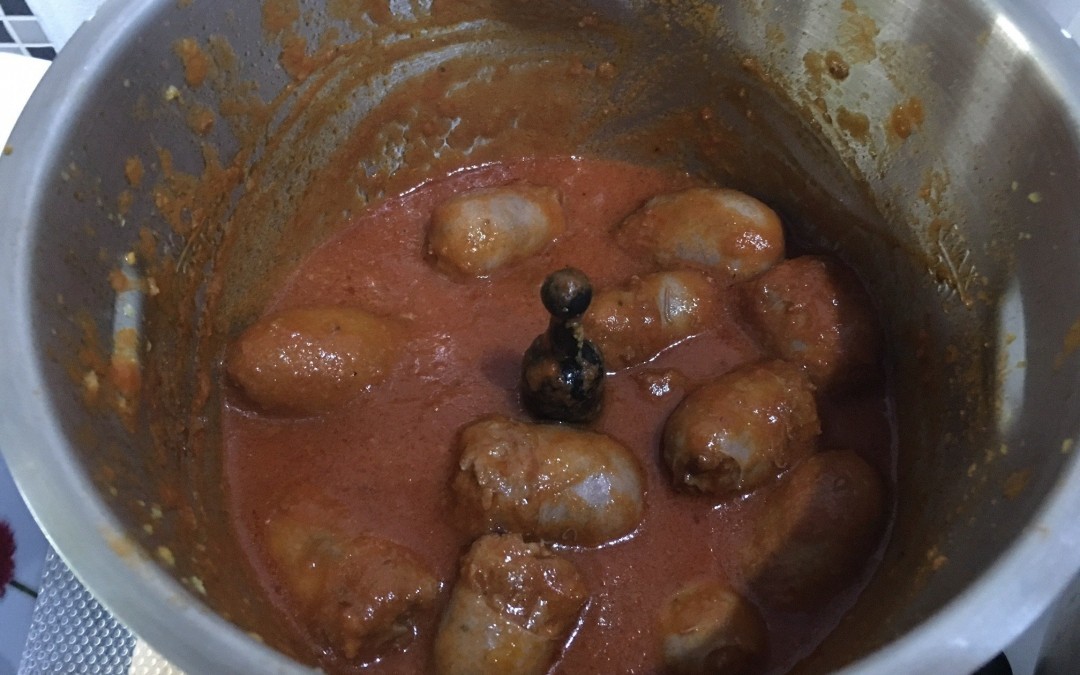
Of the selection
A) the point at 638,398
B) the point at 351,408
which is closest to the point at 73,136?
the point at 351,408

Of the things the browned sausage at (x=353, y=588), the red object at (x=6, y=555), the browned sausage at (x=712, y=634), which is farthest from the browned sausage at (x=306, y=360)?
the browned sausage at (x=712, y=634)

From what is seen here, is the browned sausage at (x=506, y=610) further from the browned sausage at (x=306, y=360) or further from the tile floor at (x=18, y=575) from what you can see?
the tile floor at (x=18, y=575)

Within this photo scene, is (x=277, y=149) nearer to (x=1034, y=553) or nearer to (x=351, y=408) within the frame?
(x=351, y=408)

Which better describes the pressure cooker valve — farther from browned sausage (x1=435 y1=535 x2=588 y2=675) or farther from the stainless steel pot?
the stainless steel pot

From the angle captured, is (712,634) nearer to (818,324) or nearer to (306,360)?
(818,324)

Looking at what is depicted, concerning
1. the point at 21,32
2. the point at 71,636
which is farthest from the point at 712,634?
the point at 21,32
